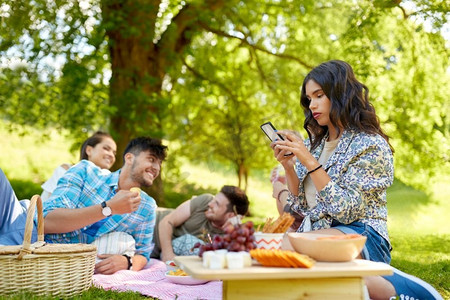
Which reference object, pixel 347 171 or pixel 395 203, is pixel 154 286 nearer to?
pixel 347 171

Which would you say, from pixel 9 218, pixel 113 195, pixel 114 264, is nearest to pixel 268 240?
pixel 9 218

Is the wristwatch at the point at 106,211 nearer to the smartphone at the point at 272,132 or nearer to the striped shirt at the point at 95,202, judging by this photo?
the striped shirt at the point at 95,202

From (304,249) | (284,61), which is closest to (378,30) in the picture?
(284,61)

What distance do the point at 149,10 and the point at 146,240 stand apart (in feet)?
13.3

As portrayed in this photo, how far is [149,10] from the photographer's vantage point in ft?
25.5

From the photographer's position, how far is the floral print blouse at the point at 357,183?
121 inches

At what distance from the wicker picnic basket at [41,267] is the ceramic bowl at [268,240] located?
1.38m

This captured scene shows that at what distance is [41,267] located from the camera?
3.28 metres

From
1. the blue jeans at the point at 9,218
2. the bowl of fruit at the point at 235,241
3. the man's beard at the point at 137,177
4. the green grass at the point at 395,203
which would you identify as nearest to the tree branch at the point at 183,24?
the green grass at the point at 395,203

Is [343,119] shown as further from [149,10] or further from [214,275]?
[149,10]

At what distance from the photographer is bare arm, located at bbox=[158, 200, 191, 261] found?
5.30 m

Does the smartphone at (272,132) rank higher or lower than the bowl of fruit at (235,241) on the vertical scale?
higher

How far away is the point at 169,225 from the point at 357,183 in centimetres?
270

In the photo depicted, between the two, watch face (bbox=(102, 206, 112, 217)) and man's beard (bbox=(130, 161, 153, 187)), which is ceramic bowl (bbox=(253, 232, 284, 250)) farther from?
man's beard (bbox=(130, 161, 153, 187))
